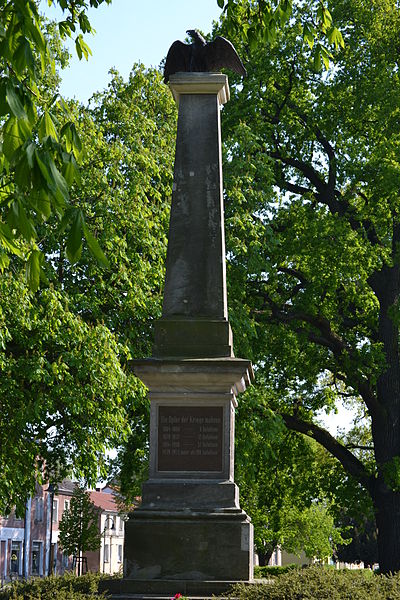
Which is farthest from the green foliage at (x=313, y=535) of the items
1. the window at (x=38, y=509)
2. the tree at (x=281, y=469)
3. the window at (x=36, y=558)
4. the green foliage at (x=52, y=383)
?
the green foliage at (x=52, y=383)

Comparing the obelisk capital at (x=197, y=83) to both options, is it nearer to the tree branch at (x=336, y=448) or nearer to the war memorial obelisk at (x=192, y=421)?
the war memorial obelisk at (x=192, y=421)

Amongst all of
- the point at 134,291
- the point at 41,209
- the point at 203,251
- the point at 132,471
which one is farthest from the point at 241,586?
the point at 132,471

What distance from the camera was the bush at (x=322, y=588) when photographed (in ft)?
30.8

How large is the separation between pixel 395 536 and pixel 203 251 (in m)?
15.9

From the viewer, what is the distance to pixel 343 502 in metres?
27.9

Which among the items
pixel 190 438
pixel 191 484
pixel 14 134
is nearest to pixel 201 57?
pixel 190 438

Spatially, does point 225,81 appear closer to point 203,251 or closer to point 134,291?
point 203,251

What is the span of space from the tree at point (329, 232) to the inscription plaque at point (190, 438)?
41.5 ft

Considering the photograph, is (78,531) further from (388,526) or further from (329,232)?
(329,232)

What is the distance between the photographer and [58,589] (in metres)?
11.0

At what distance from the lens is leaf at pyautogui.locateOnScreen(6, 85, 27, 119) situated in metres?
4.98

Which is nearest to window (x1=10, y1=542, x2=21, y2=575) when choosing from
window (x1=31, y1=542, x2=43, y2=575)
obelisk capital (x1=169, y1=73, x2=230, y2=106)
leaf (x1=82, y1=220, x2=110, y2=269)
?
window (x1=31, y1=542, x2=43, y2=575)

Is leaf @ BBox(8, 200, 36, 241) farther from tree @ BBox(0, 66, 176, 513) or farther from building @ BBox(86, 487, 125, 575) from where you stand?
building @ BBox(86, 487, 125, 575)

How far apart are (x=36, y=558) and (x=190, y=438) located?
64522 mm
